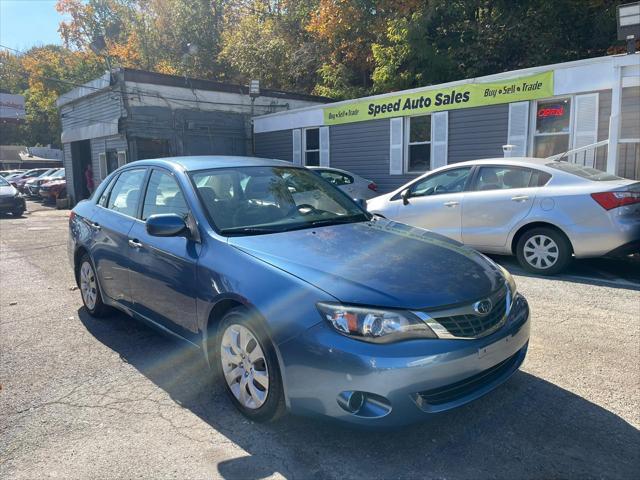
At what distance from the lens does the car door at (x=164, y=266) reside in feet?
11.4

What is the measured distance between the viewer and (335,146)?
1493cm

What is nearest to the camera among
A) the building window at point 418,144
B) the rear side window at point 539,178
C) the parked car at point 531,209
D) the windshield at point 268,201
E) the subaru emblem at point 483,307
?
the subaru emblem at point 483,307

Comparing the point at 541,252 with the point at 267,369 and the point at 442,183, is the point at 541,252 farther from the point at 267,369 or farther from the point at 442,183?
the point at 267,369

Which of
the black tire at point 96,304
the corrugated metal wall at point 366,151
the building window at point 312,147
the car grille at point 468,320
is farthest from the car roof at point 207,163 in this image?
the building window at point 312,147

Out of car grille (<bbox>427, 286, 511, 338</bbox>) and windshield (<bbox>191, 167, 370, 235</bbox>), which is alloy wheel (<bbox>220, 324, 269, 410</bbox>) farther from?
car grille (<bbox>427, 286, 511, 338</bbox>)

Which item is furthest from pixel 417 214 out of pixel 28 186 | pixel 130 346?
pixel 28 186

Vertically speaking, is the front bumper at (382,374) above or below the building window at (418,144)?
below

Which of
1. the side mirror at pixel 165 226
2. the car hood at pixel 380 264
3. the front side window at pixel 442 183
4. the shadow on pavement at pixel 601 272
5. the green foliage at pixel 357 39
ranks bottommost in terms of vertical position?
the shadow on pavement at pixel 601 272

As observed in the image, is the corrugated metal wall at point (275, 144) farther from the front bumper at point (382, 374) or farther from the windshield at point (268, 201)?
the front bumper at point (382, 374)

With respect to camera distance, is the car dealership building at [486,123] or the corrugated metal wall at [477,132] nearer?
the car dealership building at [486,123]

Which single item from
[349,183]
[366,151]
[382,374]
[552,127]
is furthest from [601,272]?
[366,151]

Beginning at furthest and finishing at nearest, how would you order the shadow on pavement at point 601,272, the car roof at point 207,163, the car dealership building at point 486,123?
the car dealership building at point 486,123
the shadow on pavement at point 601,272
the car roof at point 207,163

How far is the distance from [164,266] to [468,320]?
215 cm

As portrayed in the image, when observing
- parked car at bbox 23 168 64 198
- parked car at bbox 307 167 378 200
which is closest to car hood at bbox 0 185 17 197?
parked car at bbox 23 168 64 198
